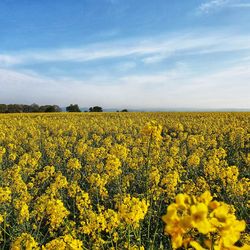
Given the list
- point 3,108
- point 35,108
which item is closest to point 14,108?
point 3,108

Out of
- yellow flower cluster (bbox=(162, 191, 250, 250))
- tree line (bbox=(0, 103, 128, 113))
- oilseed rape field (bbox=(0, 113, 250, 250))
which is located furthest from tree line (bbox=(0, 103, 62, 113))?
yellow flower cluster (bbox=(162, 191, 250, 250))

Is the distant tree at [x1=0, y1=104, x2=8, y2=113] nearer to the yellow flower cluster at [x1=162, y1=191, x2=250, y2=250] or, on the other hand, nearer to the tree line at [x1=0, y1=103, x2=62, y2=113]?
the tree line at [x1=0, y1=103, x2=62, y2=113]

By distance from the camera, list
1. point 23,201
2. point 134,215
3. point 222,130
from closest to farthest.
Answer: point 134,215, point 23,201, point 222,130

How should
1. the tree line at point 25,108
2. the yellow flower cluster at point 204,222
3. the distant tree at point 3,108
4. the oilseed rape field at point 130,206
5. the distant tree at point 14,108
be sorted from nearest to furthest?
the yellow flower cluster at point 204,222
the oilseed rape field at point 130,206
the tree line at point 25,108
the distant tree at point 3,108
the distant tree at point 14,108

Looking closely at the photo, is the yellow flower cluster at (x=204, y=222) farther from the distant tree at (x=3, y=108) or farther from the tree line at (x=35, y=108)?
the distant tree at (x=3, y=108)

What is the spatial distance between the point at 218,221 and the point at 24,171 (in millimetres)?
7311

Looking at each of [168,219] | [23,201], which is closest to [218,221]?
[168,219]

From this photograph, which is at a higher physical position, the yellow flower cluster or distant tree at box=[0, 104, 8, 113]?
distant tree at box=[0, 104, 8, 113]

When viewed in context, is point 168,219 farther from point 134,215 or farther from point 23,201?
point 23,201

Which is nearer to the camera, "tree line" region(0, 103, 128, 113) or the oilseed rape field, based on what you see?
the oilseed rape field

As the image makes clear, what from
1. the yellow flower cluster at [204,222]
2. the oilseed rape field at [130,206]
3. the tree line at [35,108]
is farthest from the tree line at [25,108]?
the yellow flower cluster at [204,222]

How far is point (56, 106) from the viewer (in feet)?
167

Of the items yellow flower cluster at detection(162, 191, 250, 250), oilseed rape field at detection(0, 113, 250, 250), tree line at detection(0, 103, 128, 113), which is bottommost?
oilseed rape field at detection(0, 113, 250, 250)

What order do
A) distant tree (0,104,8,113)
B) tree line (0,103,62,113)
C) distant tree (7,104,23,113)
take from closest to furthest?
1. tree line (0,103,62,113)
2. distant tree (0,104,8,113)
3. distant tree (7,104,23,113)
